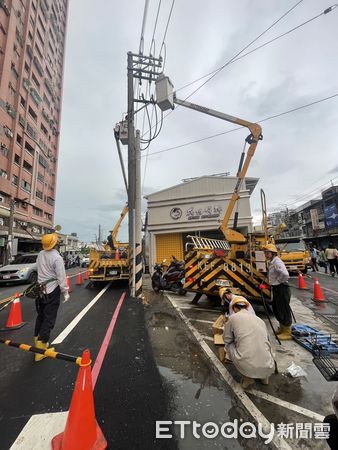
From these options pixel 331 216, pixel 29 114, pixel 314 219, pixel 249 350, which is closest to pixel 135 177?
pixel 249 350

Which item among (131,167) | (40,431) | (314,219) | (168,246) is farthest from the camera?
(314,219)

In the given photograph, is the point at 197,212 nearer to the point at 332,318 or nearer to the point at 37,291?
the point at 332,318

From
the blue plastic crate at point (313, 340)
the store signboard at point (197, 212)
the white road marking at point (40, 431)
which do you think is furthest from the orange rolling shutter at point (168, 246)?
the white road marking at point (40, 431)

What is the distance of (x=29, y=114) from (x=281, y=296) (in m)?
36.4

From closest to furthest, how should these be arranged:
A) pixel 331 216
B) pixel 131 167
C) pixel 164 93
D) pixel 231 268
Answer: pixel 231 268 → pixel 164 93 → pixel 131 167 → pixel 331 216

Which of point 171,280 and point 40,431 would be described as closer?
point 40,431

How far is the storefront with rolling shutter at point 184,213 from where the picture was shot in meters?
17.5

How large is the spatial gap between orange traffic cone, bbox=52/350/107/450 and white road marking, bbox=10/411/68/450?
0.34ft

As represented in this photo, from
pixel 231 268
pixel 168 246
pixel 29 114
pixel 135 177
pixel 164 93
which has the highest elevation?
pixel 29 114

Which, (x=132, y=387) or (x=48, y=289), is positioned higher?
(x=48, y=289)

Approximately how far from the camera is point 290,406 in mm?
2389

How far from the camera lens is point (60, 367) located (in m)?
3.17

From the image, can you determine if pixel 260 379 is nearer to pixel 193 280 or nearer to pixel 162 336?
pixel 162 336

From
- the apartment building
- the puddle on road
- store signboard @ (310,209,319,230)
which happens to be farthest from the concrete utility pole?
store signboard @ (310,209,319,230)
